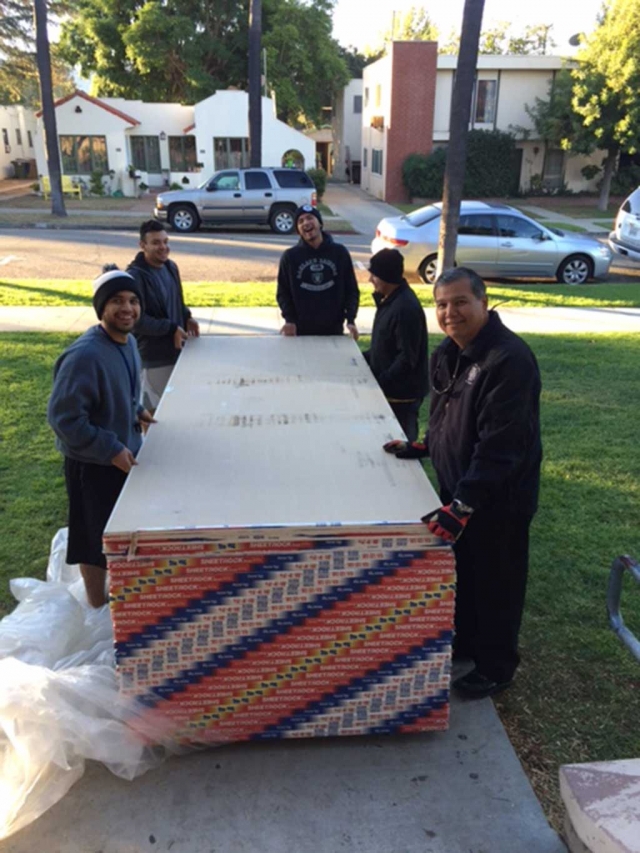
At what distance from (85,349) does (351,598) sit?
1.48 m

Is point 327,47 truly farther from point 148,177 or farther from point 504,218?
point 504,218

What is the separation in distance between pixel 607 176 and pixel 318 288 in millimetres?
26623

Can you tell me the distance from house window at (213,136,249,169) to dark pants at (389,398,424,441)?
2933 cm

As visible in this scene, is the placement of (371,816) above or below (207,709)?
below

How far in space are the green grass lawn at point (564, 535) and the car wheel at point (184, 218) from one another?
1259 centimetres

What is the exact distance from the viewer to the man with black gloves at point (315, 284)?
5.01m

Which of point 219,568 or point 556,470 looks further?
point 556,470

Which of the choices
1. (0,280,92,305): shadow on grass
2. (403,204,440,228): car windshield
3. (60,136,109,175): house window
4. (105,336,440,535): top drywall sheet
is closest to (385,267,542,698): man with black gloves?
(105,336,440,535): top drywall sheet

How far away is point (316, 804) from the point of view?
2.49m

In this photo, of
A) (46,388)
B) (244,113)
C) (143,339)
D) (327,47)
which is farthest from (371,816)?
(327,47)

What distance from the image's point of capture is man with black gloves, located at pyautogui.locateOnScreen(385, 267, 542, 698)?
260 cm

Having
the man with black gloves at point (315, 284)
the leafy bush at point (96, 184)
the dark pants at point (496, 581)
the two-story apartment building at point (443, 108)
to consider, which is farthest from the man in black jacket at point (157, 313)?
the leafy bush at point (96, 184)

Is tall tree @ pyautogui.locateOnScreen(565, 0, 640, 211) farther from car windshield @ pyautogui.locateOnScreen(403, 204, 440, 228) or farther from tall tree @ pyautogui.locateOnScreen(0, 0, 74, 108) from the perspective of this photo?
tall tree @ pyautogui.locateOnScreen(0, 0, 74, 108)

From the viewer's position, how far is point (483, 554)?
2.96 meters
